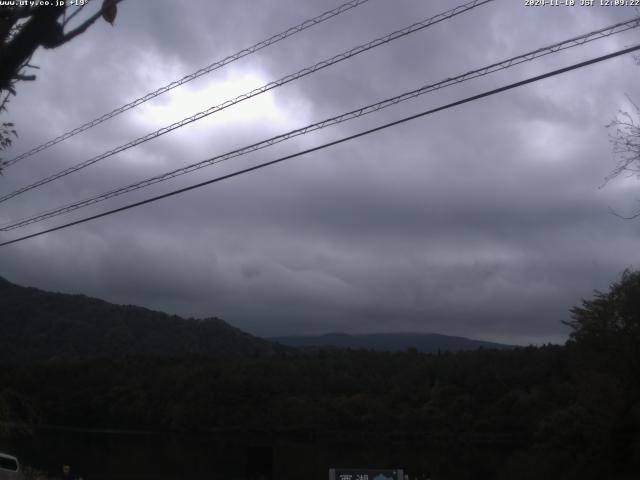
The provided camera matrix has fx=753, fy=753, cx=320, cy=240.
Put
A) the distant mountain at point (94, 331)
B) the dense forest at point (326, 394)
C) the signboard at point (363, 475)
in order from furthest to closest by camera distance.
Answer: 1. the distant mountain at point (94, 331)
2. the dense forest at point (326, 394)
3. the signboard at point (363, 475)

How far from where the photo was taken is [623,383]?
1510 inches

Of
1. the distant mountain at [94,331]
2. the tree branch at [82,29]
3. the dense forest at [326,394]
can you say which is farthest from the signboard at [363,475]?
the distant mountain at [94,331]

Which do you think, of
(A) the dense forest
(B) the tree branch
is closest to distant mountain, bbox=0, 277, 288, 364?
(A) the dense forest

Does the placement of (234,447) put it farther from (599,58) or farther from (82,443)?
(599,58)

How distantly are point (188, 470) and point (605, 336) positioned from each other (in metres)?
29.9

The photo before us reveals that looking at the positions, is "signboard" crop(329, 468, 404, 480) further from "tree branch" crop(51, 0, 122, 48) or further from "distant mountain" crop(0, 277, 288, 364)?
"distant mountain" crop(0, 277, 288, 364)

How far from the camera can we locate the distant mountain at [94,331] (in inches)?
4151

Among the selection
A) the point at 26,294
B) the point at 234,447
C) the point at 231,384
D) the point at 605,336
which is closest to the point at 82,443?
the point at 234,447

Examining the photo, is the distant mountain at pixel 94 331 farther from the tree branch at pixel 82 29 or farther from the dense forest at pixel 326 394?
the tree branch at pixel 82 29

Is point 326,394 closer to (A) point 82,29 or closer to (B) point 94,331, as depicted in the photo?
(B) point 94,331

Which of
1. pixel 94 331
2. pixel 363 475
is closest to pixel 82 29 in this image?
pixel 363 475

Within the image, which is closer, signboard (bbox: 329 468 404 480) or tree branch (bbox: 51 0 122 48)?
tree branch (bbox: 51 0 122 48)

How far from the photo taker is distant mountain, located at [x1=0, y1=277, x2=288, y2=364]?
10544 cm

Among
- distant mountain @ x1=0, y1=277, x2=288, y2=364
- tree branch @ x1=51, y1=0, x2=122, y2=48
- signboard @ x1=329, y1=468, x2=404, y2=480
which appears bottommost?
signboard @ x1=329, y1=468, x2=404, y2=480
